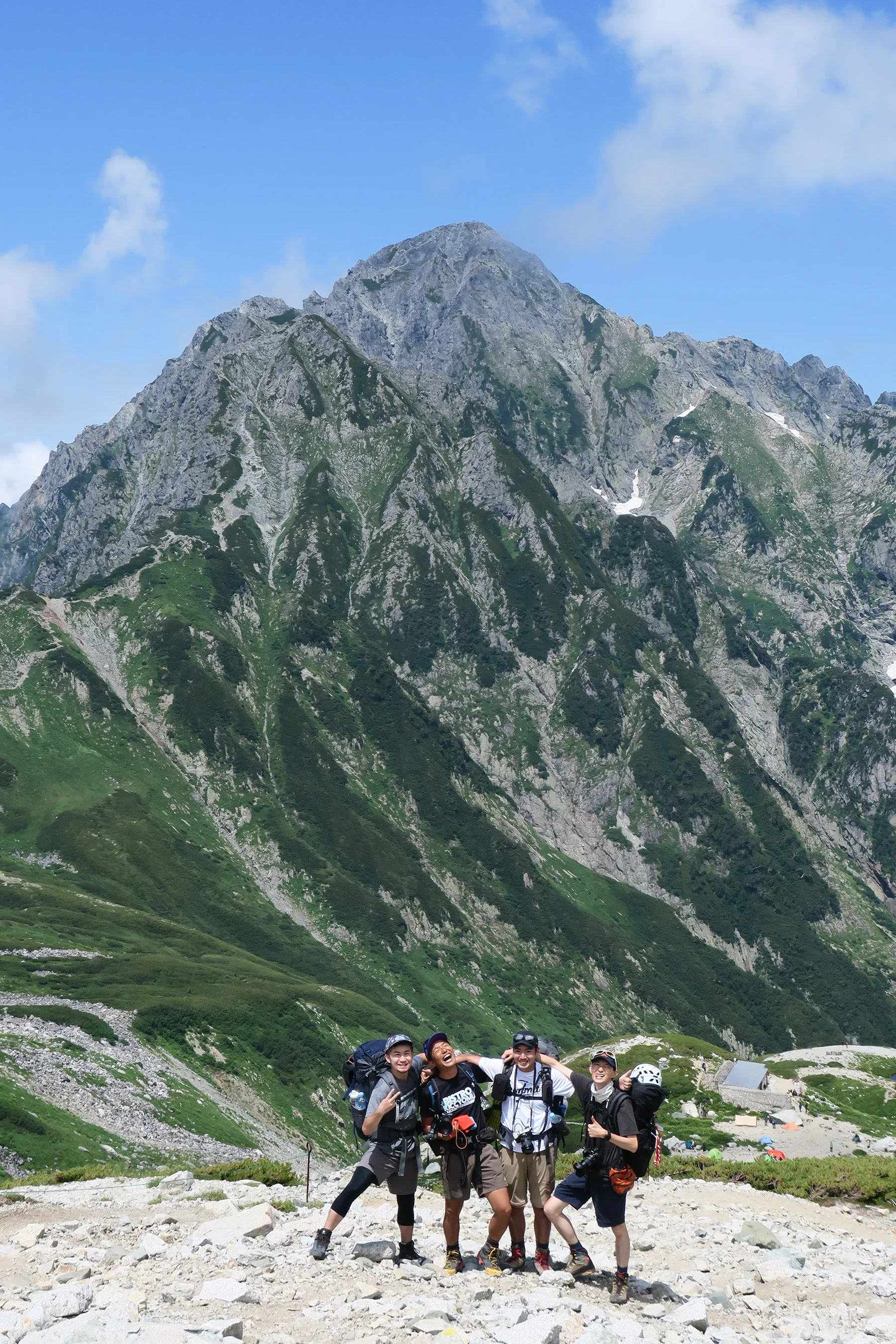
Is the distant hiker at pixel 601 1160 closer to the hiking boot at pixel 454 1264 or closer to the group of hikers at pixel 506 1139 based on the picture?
the group of hikers at pixel 506 1139

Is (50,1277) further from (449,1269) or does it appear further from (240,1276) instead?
(449,1269)

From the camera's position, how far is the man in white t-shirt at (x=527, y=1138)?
17219mm

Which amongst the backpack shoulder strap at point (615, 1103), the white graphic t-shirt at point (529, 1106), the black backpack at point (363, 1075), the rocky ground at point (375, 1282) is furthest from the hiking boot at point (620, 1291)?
the black backpack at point (363, 1075)

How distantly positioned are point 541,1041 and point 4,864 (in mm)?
198671

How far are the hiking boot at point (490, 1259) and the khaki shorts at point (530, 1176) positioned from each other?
0.85 metres

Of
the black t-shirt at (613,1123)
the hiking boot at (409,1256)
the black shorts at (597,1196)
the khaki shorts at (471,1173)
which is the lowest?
the hiking boot at (409,1256)

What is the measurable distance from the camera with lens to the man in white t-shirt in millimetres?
506

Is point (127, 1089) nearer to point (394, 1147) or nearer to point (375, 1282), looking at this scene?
point (394, 1147)

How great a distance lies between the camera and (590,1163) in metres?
17.0

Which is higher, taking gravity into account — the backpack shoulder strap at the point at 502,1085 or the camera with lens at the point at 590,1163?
the backpack shoulder strap at the point at 502,1085

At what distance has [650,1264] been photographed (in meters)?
19.4

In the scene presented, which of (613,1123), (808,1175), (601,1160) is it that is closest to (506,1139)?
(601,1160)

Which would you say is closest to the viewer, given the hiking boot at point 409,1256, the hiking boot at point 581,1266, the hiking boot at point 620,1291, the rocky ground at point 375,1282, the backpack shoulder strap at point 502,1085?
the rocky ground at point 375,1282

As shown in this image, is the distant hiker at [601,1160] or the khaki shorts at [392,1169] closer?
the distant hiker at [601,1160]
